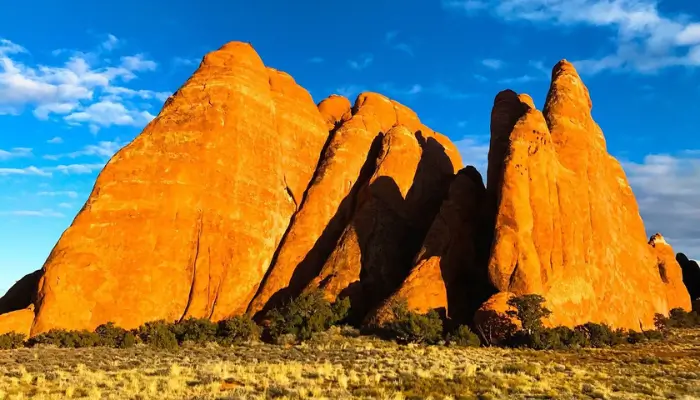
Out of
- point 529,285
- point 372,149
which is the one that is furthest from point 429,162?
point 529,285

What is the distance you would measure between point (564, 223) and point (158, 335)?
31505 millimetres

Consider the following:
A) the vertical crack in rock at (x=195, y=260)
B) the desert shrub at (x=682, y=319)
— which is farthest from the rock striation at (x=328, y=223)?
the desert shrub at (x=682, y=319)

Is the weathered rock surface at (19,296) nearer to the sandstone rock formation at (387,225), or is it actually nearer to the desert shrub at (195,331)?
the desert shrub at (195,331)

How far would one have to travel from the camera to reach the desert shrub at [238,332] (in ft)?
117

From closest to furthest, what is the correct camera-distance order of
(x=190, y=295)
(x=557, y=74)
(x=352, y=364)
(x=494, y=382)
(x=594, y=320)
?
(x=494, y=382) → (x=352, y=364) → (x=594, y=320) → (x=190, y=295) → (x=557, y=74)

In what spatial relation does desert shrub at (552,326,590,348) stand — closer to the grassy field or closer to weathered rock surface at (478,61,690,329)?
the grassy field

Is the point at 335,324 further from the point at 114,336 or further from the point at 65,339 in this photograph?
the point at 65,339

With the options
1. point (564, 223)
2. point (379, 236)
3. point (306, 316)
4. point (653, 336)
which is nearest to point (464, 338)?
point (306, 316)

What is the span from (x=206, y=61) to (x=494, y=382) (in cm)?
4470

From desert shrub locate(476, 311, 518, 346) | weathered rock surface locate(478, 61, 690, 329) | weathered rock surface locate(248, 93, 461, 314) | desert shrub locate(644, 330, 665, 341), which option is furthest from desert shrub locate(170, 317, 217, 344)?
desert shrub locate(644, 330, 665, 341)

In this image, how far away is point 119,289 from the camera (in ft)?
128

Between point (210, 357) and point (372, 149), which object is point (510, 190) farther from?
point (210, 357)

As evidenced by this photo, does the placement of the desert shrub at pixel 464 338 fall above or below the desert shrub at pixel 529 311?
below

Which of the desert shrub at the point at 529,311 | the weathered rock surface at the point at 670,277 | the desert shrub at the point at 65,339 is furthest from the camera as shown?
the weathered rock surface at the point at 670,277
